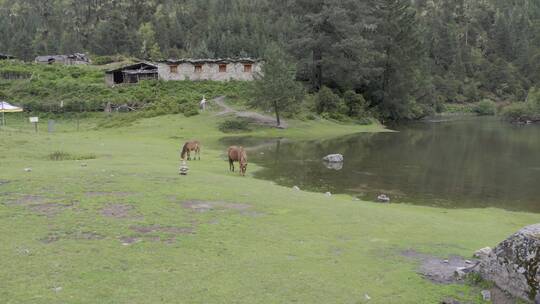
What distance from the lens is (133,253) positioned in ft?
40.4

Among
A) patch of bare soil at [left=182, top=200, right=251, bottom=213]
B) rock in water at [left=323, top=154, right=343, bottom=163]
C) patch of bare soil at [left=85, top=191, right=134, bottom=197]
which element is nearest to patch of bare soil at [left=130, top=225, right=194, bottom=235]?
patch of bare soil at [left=182, top=200, right=251, bottom=213]

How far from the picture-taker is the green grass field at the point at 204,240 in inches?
412

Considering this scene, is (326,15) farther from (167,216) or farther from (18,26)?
(18,26)

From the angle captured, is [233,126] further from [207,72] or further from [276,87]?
[207,72]

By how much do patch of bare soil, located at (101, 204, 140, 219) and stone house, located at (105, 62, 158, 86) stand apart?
2771 inches

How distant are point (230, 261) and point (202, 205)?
5999mm

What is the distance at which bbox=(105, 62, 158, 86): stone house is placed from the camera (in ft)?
276

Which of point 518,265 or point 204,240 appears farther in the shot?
point 204,240

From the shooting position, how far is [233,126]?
2261 inches

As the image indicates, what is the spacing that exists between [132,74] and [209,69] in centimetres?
1306

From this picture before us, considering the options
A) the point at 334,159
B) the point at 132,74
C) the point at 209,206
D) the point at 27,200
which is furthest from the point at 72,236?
the point at 132,74

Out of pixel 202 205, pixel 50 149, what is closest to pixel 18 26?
pixel 50 149

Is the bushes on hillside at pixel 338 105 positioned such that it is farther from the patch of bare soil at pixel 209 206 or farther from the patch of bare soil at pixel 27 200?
the patch of bare soil at pixel 27 200

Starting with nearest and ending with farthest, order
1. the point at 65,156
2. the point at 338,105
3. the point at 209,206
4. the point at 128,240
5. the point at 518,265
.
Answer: the point at 518,265 < the point at 128,240 < the point at 209,206 < the point at 65,156 < the point at 338,105
